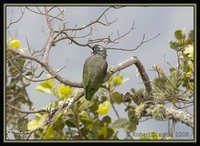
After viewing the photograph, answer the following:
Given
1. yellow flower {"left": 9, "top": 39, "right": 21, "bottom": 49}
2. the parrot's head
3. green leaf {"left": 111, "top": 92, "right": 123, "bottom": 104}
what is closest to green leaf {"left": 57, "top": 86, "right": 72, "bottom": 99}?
green leaf {"left": 111, "top": 92, "right": 123, "bottom": 104}

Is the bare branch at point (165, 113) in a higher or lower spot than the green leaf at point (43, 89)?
lower

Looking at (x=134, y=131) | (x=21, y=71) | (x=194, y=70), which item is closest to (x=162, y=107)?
(x=194, y=70)

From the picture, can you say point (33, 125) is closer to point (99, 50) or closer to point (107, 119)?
point (107, 119)

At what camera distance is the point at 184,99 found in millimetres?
2832

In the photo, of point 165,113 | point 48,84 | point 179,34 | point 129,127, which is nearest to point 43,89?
point 48,84

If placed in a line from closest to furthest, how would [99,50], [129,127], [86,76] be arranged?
[129,127]
[86,76]
[99,50]

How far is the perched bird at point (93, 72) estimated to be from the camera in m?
2.70

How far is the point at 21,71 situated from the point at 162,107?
36.6 inches

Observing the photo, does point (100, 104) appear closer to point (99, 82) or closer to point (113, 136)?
point (113, 136)

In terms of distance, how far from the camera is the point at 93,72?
2770 millimetres

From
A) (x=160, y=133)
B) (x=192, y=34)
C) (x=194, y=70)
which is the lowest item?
(x=160, y=133)

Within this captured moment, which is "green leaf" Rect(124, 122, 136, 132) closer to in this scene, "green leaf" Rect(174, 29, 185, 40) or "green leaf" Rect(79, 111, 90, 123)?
"green leaf" Rect(79, 111, 90, 123)

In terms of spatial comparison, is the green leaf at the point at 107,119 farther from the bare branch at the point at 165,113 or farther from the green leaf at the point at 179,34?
the green leaf at the point at 179,34

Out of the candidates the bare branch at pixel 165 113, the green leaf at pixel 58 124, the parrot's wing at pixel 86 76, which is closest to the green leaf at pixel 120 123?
the green leaf at pixel 58 124
